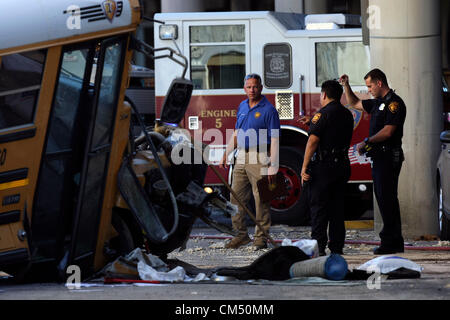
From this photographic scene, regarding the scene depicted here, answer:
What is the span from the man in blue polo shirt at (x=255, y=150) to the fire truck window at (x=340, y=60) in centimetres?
320

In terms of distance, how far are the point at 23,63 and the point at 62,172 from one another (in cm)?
92

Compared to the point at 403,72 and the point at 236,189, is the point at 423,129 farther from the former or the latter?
the point at 236,189

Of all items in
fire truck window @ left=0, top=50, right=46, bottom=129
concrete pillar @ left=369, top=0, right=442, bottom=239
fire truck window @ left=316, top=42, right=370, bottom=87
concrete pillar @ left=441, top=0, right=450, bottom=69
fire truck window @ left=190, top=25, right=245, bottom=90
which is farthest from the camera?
concrete pillar @ left=441, top=0, right=450, bottom=69

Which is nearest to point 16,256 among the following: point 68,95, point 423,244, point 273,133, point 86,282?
point 86,282

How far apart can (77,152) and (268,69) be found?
23.1ft

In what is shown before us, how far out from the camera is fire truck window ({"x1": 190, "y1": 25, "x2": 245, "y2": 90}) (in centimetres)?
1528

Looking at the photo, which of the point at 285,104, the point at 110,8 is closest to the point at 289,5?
the point at 285,104

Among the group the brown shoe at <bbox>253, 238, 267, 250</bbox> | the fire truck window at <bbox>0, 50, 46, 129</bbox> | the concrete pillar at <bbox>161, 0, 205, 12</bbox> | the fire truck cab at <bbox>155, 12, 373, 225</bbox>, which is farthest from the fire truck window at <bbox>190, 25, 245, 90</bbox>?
the concrete pillar at <bbox>161, 0, 205, 12</bbox>

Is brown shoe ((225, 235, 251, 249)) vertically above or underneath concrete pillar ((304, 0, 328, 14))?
underneath

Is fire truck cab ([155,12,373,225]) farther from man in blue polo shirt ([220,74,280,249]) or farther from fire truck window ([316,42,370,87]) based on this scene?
man in blue polo shirt ([220,74,280,249])

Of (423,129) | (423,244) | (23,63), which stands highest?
(23,63)

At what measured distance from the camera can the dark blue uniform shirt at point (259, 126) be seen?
39.1 ft

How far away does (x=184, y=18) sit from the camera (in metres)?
15.3

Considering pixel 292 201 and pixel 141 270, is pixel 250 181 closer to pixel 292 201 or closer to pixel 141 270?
pixel 292 201
